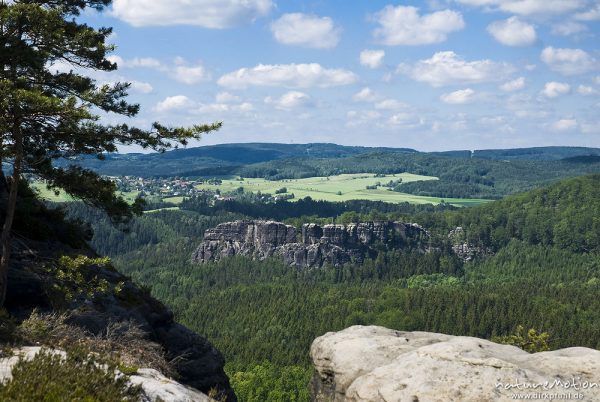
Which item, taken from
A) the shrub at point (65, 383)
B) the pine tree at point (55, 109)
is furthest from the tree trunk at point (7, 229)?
the shrub at point (65, 383)

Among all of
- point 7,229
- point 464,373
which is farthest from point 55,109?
point 464,373

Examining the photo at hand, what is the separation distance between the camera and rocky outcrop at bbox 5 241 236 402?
28.1 metres

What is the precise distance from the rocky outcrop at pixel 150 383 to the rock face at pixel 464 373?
767 cm

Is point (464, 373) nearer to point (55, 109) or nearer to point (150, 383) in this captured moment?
point (150, 383)

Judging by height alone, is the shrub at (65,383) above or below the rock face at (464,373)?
above

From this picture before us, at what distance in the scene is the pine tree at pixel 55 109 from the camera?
24000 millimetres

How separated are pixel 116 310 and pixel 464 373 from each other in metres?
19.8

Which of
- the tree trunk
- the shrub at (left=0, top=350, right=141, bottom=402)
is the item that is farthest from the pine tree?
the shrub at (left=0, top=350, right=141, bottom=402)

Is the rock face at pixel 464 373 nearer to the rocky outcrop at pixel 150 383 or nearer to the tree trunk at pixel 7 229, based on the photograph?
the rocky outcrop at pixel 150 383

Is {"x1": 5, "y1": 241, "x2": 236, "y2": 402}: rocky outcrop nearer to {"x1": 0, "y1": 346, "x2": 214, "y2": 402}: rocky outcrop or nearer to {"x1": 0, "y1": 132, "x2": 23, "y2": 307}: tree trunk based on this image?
{"x1": 0, "y1": 132, "x2": 23, "y2": 307}: tree trunk

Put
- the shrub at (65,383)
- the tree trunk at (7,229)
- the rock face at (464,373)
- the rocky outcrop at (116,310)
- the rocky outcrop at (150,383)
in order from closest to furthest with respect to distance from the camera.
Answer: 1. the shrub at (65,383)
2. the rocky outcrop at (150,383)
3. the rock face at (464,373)
4. the tree trunk at (7,229)
5. the rocky outcrop at (116,310)

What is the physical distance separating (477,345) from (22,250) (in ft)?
79.0

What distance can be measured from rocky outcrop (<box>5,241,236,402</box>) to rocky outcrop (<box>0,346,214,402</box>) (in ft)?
14.6

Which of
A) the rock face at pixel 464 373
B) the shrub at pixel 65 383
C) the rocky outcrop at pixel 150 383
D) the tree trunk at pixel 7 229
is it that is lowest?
the rock face at pixel 464 373
